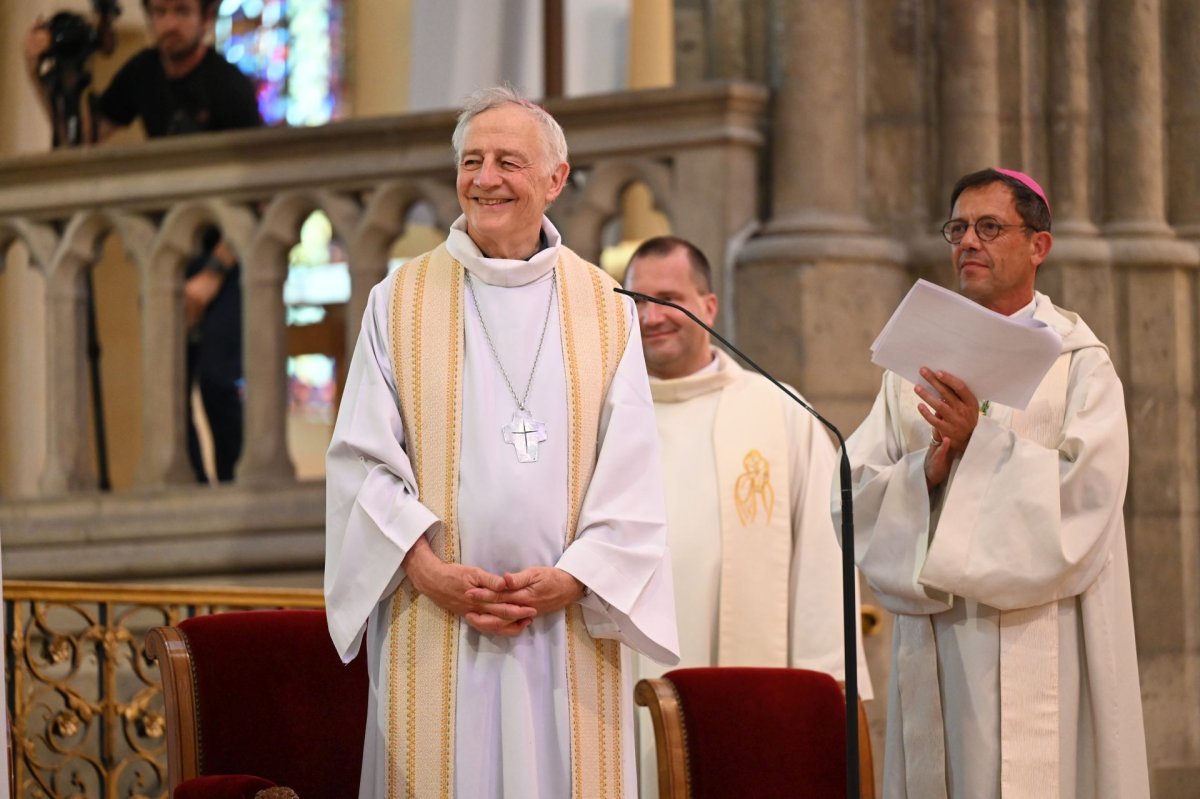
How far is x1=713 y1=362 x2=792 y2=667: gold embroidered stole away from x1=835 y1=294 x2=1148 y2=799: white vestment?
985mm

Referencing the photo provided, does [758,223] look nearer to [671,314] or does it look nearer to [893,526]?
[671,314]

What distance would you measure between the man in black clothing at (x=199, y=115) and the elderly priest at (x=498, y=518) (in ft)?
11.3

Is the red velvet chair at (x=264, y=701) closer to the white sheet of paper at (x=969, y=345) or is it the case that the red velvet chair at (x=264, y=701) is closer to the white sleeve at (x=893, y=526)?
the white sleeve at (x=893, y=526)

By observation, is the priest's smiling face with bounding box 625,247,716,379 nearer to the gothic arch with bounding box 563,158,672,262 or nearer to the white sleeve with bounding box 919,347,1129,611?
the gothic arch with bounding box 563,158,672,262

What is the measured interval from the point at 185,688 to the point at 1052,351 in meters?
1.96

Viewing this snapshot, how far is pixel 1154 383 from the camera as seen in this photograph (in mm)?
6254

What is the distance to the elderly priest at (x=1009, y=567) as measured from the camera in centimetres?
400

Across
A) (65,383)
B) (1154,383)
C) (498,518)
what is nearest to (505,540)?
(498,518)

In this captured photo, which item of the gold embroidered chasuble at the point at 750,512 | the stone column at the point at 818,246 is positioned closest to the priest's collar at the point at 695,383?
the gold embroidered chasuble at the point at 750,512

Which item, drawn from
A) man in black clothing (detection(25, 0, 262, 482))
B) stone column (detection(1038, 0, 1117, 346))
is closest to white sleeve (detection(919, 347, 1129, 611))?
stone column (detection(1038, 0, 1117, 346))

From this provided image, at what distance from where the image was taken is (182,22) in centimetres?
705

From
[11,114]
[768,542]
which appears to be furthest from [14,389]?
[768,542]

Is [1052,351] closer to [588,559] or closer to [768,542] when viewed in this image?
[588,559]

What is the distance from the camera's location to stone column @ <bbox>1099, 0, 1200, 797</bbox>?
6.17 metres
